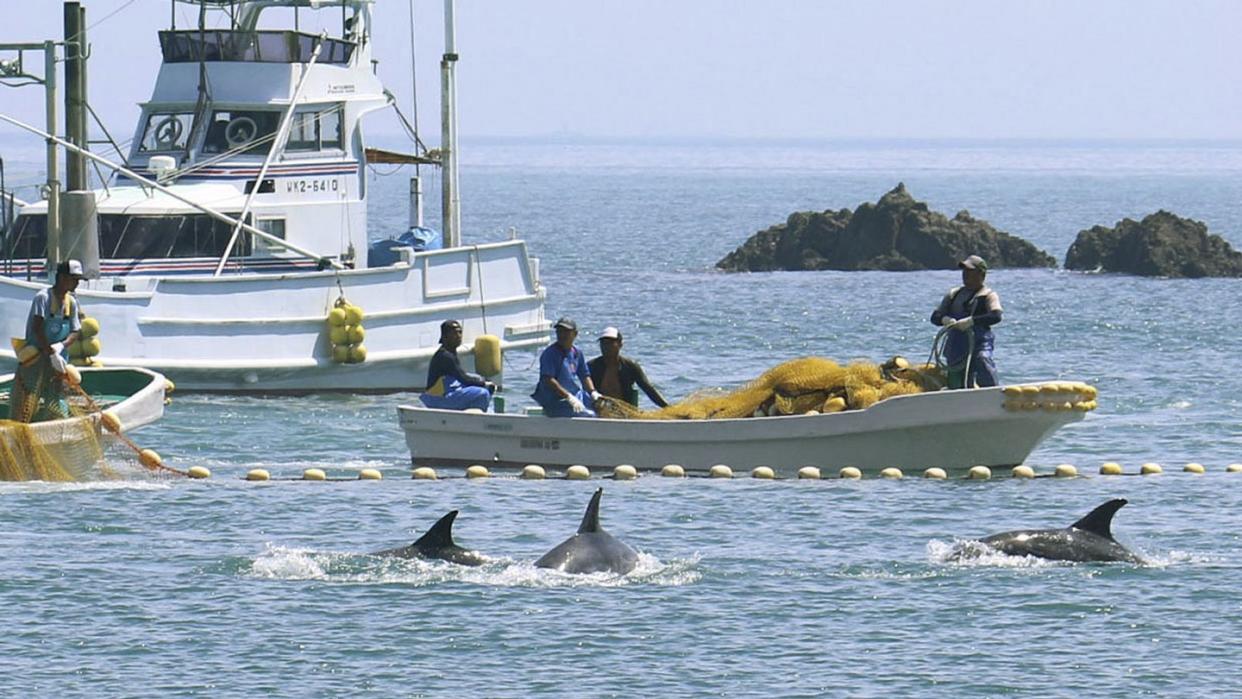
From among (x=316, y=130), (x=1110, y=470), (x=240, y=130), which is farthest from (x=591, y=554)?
(x=316, y=130)

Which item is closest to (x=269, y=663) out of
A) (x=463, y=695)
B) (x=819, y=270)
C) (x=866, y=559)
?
(x=463, y=695)

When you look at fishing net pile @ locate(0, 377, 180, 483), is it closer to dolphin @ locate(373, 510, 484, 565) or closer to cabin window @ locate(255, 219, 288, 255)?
dolphin @ locate(373, 510, 484, 565)

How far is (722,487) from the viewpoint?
22.3 metres

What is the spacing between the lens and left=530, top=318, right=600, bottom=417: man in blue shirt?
22641mm

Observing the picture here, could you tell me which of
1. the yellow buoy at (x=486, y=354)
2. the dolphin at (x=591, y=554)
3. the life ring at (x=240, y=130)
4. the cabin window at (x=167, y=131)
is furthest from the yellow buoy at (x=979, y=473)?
A: the cabin window at (x=167, y=131)

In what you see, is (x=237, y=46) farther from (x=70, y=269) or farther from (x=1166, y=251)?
(x=1166, y=251)

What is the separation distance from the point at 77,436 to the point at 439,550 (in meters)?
4.84

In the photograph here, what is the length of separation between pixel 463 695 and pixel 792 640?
254 centimetres

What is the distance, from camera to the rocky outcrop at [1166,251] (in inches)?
2498

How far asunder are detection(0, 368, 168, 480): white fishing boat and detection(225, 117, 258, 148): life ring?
28.8 feet

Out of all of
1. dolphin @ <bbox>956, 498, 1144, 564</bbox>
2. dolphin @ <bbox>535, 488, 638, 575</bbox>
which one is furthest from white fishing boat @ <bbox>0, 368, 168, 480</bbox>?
dolphin @ <bbox>956, 498, 1144, 564</bbox>

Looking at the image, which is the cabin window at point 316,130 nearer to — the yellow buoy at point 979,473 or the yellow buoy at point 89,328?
the yellow buoy at point 89,328

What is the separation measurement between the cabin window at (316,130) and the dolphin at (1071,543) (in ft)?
51.2

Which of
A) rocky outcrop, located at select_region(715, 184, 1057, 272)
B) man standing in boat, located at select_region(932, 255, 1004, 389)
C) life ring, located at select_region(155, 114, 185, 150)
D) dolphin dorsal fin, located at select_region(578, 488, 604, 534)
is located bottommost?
rocky outcrop, located at select_region(715, 184, 1057, 272)
